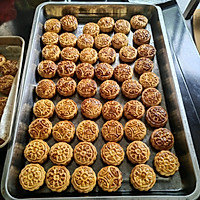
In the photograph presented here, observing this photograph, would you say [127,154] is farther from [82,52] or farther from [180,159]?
[82,52]

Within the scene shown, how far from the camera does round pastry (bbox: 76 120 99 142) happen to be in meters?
2.79

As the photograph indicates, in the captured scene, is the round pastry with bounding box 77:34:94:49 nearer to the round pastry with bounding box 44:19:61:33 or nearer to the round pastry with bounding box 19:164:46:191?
the round pastry with bounding box 44:19:61:33

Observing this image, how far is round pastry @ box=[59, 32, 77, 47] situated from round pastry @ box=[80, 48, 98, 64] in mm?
283

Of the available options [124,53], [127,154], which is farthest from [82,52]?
[127,154]

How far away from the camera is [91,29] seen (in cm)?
379

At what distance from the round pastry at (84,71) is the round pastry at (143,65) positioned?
2.44 feet

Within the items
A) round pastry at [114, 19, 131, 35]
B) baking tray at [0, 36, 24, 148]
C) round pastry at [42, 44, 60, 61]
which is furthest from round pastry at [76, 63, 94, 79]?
round pastry at [114, 19, 131, 35]

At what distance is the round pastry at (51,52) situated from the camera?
136 inches

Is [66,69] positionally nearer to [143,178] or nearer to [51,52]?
[51,52]

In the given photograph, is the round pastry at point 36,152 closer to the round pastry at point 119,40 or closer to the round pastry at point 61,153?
the round pastry at point 61,153

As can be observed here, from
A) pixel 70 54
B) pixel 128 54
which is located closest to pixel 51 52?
pixel 70 54

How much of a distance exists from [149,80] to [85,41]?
52.0 inches

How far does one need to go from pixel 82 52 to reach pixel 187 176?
8.00ft

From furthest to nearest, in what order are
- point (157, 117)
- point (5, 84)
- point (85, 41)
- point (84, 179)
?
point (85, 41), point (5, 84), point (157, 117), point (84, 179)
